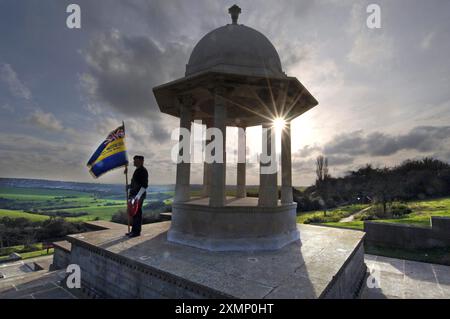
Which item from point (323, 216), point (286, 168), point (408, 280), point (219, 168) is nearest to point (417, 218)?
point (408, 280)

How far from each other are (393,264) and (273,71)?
9.96 m

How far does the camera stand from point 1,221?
47969 mm

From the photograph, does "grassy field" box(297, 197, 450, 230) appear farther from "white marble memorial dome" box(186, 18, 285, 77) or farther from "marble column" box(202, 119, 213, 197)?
"white marble memorial dome" box(186, 18, 285, 77)

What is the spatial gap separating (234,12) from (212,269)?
9764 millimetres

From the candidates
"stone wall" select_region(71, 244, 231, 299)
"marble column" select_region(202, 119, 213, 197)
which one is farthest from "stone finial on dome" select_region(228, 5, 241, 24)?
"stone wall" select_region(71, 244, 231, 299)

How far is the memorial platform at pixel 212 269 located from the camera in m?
4.81

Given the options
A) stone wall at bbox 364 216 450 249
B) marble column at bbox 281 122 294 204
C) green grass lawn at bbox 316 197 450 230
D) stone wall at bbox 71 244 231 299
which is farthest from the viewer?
green grass lawn at bbox 316 197 450 230

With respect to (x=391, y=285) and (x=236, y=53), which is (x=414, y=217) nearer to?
(x=391, y=285)

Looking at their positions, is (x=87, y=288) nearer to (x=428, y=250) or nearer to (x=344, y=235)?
(x=344, y=235)

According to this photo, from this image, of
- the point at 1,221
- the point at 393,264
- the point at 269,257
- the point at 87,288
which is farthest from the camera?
the point at 1,221

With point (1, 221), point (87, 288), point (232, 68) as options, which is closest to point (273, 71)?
point (232, 68)

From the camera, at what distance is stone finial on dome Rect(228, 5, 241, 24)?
32.6ft

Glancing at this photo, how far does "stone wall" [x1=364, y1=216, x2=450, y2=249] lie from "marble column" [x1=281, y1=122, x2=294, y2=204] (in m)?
7.12

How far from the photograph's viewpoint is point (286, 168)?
1008cm
